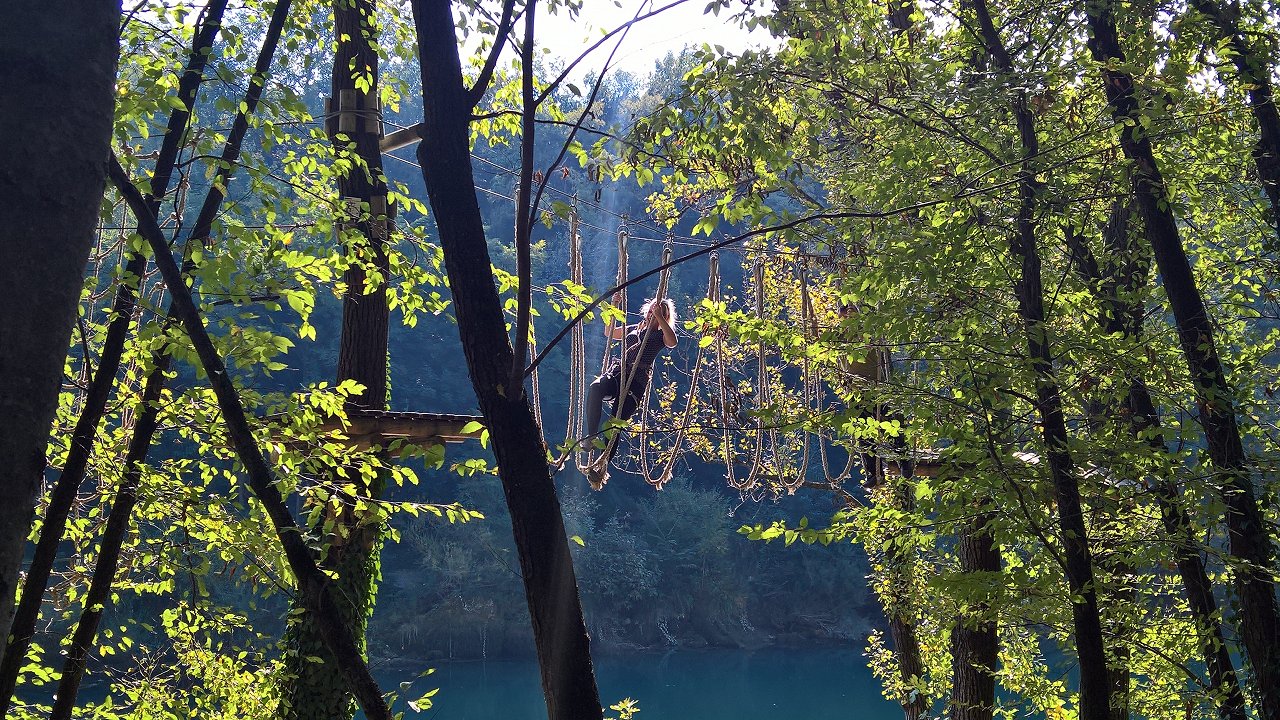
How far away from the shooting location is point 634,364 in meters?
6.46

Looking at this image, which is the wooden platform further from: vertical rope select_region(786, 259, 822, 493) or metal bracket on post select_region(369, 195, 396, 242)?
vertical rope select_region(786, 259, 822, 493)

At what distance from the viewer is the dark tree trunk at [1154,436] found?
326 centimetres

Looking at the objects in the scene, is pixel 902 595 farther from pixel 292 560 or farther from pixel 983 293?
pixel 292 560

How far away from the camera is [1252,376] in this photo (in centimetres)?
383

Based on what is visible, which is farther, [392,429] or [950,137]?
[392,429]

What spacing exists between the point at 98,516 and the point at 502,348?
7.55ft

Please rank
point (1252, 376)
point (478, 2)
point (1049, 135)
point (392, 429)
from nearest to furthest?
point (478, 2), point (1049, 135), point (1252, 376), point (392, 429)

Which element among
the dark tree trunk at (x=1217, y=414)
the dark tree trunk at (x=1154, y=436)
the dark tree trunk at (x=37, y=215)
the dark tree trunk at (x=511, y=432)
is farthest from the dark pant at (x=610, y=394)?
the dark tree trunk at (x=37, y=215)

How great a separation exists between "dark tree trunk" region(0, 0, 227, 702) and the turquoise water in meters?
14.7

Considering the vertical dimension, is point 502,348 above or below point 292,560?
above

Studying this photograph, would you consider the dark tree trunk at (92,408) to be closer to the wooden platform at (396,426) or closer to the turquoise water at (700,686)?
the wooden platform at (396,426)

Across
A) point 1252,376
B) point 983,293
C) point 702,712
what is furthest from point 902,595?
point 702,712

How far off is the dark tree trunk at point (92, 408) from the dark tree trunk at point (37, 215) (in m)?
1.07

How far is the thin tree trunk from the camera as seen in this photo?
4.95ft
